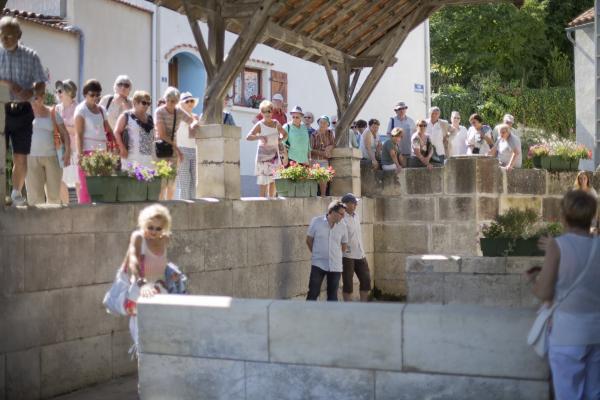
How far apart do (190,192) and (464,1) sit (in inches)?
245

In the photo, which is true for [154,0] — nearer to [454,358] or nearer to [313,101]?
[454,358]

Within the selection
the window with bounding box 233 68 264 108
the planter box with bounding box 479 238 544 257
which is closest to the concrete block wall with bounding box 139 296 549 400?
the planter box with bounding box 479 238 544 257

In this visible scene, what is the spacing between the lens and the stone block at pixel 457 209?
13914mm

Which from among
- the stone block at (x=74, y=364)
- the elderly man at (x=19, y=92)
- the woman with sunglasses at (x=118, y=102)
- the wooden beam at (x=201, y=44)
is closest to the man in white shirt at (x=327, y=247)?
the wooden beam at (x=201, y=44)

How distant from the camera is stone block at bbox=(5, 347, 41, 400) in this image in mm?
7078

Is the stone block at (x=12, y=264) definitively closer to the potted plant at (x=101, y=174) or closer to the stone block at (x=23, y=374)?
the stone block at (x=23, y=374)

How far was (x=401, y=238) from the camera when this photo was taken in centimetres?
1445

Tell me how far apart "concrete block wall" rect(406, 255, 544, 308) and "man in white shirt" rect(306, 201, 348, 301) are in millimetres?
1207

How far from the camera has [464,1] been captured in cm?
1454

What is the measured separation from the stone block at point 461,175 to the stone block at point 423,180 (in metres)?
0.14

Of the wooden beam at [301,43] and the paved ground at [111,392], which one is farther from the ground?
the wooden beam at [301,43]

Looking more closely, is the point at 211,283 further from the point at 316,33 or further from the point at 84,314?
the point at 316,33

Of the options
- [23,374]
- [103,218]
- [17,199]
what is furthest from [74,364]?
[17,199]

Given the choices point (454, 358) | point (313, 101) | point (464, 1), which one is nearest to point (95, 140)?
point (454, 358)
